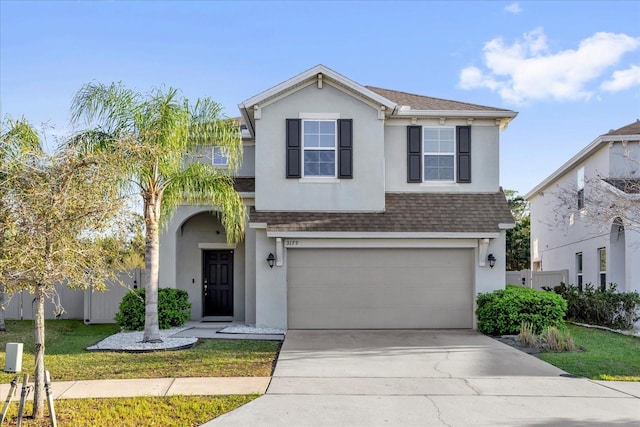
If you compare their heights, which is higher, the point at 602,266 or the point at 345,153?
the point at 345,153

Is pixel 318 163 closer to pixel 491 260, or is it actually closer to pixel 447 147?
pixel 447 147

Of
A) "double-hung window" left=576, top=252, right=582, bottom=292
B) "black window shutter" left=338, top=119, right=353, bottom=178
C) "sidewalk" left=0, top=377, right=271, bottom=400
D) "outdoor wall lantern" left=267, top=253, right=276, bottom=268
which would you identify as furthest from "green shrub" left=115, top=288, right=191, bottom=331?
"double-hung window" left=576, top=252, right=582, bottom=292

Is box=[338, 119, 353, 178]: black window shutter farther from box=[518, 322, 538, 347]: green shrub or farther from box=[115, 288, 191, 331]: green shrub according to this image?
box=[518, 322, 538, 347]: green shrub

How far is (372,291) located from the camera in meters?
15.6

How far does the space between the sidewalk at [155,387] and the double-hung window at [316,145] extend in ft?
23.8

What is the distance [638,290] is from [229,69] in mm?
13415

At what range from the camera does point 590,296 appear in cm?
1734

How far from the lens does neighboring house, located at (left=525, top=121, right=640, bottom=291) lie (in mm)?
16375

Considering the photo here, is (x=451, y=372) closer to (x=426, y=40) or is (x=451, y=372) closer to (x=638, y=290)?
(x=426, y=40)

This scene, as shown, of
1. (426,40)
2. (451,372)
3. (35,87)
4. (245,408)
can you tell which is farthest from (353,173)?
(245,408)

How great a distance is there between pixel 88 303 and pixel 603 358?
13.8 m

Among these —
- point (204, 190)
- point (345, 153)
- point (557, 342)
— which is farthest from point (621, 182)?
point (204, 190)

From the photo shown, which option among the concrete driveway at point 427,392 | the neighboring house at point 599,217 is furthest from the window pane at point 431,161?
the concrete driveway at point 427,392

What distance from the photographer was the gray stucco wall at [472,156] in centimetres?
1634
